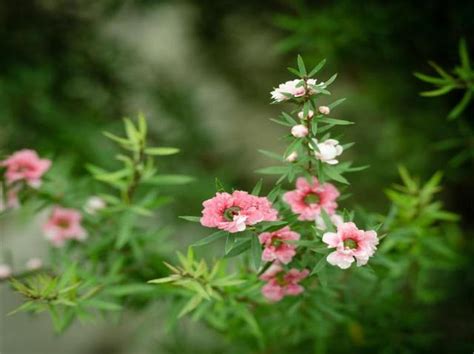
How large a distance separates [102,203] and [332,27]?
0.96 m

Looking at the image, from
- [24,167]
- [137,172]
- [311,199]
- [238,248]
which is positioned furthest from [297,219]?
[24,167]

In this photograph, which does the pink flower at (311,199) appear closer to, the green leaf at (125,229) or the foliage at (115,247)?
the foliage at (115,247)

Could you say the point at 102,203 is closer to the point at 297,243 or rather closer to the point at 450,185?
the point at 297,243

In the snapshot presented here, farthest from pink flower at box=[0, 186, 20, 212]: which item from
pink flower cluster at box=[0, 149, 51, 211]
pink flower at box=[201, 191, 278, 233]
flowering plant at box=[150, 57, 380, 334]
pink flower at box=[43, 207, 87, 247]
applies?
pink flower at box=[201, 191, 278, 233]

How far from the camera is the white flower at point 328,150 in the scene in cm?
93

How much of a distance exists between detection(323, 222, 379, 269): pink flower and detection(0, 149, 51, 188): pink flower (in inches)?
30.4

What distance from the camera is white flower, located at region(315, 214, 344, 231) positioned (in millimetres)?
977

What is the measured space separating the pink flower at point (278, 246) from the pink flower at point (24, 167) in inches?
25.2

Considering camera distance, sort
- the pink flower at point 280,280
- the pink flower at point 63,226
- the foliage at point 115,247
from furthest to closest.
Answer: the pink flower at point 63,226
the foliage at point 115,247
the pink flower at point 280,280

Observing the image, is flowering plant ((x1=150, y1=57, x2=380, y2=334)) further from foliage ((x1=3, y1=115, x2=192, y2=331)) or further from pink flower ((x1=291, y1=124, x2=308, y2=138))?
foliage ((x1=3, y1=115, x2=192, y2=331))

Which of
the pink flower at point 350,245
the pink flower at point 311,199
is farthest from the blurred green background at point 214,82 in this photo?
the pink flower at point 350,245

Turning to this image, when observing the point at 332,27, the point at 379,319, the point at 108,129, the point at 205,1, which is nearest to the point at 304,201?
the point at 379,319

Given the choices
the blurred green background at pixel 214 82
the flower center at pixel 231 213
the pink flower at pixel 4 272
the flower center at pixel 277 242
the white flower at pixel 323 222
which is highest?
the blurred green background at pixel 214 82

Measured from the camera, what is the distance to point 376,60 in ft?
6.40
